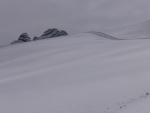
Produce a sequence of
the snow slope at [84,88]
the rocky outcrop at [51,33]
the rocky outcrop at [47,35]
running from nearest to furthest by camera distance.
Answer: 1. the snow slope at [84,88]
2. the rocky outcrop at [47,35]
3. the rocky outcrop at [51,33]

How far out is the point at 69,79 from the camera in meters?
8.70

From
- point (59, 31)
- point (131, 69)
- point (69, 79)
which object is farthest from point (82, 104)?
point (59, 31)

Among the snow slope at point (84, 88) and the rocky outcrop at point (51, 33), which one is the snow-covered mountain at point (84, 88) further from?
the rocky outcrop at point (51, 33)

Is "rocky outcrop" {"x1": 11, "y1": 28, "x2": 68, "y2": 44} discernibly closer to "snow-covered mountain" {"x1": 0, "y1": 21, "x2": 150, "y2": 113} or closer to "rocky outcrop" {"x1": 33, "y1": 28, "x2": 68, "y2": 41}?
"rocky outcrop" {"x1": 33, "y1": 28, "x2": 68, "y2": 41}

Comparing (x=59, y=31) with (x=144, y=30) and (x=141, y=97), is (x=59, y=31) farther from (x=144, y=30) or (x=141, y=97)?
(x=141, y=97)

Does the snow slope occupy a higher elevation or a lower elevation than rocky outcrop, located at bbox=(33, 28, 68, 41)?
lower

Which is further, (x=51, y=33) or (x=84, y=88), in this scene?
(x=51, y=33)

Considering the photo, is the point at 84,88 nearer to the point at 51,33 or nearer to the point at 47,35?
the point at 51,33

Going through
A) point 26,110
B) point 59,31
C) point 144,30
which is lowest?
point 26,110

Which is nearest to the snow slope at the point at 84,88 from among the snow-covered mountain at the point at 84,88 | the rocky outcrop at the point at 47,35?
the snow-covered mountain at the point at 84,88

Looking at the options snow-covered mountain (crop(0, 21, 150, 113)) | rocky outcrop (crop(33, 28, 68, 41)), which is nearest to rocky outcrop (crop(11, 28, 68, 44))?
rocky outcrop (crop(33, 28, 68, 41))

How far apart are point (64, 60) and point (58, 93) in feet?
15.1

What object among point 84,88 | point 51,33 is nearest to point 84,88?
point 84,88

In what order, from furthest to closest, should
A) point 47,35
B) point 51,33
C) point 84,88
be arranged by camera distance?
1. point 47,35
2. point 51,33
3. point 84,88
